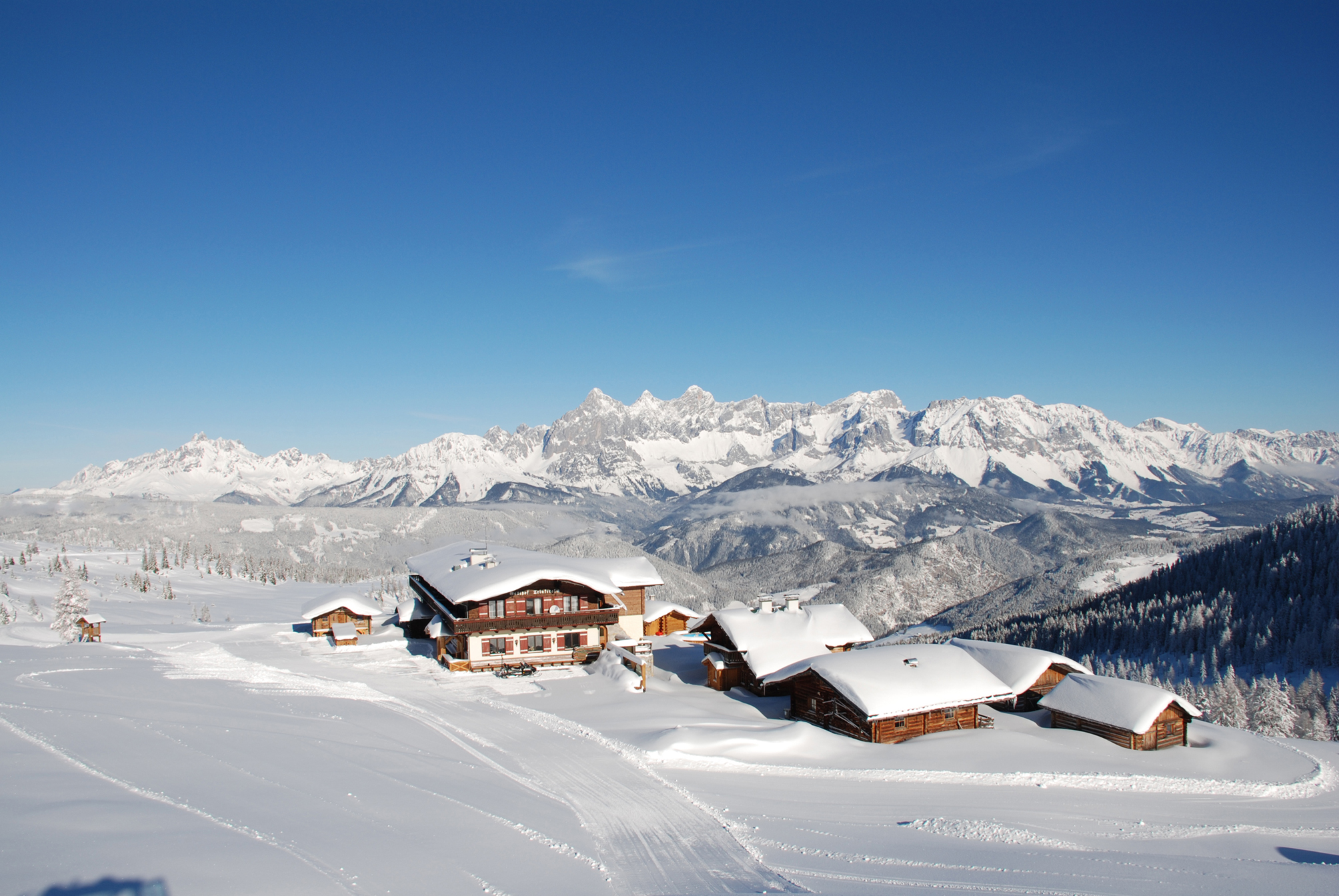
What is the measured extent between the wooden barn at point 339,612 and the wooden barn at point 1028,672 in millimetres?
43421

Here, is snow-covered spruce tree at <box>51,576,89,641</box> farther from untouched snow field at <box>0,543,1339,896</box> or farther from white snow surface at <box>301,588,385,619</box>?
untouched snow field at <box>0,543,1339,896</box>

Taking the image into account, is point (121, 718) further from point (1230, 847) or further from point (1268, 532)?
point (1268, 532)

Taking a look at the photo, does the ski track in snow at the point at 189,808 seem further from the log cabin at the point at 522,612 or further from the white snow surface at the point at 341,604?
the white snow surface at the point at 341,604

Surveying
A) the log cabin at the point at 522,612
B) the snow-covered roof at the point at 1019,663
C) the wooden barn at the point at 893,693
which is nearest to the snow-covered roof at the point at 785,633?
the wooden barn at the point at 893,693

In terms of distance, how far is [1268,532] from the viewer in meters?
146

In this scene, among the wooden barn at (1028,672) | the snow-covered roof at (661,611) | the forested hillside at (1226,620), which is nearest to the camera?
the wooden barn at (1028,672)

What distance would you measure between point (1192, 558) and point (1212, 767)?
143 m

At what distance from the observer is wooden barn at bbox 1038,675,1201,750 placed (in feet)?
116

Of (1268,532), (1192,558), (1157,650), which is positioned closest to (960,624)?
(1192,558)

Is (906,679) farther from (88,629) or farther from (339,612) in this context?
(88,629)

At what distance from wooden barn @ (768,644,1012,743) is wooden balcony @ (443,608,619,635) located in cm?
1325

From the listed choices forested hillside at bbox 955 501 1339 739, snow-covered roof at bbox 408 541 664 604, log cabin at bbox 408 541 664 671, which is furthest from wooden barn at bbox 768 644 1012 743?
forested hillside at bbox 955 501 1339 739

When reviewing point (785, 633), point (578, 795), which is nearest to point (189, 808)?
point (578, 795)

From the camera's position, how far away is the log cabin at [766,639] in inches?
1597
